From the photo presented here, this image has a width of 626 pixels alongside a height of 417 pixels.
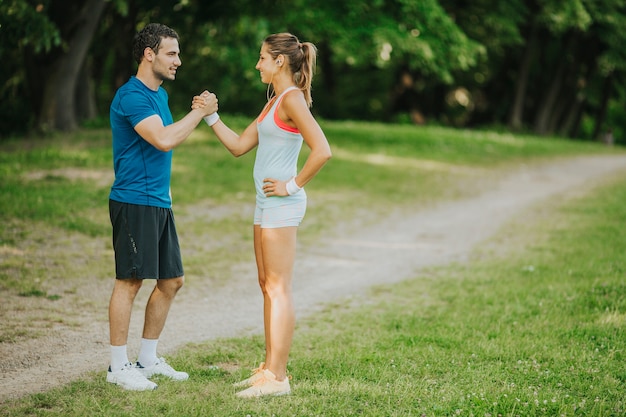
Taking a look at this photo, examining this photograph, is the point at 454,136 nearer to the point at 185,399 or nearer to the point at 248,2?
the point at 248,2

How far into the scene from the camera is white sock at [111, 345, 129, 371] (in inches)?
182

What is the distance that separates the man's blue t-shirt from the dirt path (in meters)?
1.36

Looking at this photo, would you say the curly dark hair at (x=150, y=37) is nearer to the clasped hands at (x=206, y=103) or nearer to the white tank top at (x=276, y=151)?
the clasped hands at (x=206, y=103)

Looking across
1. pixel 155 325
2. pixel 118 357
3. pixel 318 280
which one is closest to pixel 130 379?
pixel 118 357

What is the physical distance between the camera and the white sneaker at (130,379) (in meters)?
4.54

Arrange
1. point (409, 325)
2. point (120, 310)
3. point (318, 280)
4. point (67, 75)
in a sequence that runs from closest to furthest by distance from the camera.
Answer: point (120, 310)
point (409, 325)
point (318, 280)
point (67, 75)

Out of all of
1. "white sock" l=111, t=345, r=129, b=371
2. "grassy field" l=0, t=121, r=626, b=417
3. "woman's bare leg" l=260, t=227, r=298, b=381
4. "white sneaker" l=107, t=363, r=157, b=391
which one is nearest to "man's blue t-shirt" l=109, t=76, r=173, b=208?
"woman's bare leg" l=260, t=227, r=298, b=381

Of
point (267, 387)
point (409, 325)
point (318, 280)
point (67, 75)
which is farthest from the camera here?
point (67, 75)

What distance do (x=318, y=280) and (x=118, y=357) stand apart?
3.82 m

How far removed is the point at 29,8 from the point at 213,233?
469cm

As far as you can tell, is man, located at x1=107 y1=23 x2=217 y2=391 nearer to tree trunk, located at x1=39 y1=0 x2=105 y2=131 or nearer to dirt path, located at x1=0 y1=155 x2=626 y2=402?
dirt path, located at x1=0 y1=155 x2=626 y2=402

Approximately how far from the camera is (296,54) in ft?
14.3

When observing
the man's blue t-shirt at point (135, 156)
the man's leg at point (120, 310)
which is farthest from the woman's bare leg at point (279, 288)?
the man's leg at point (120, 310)

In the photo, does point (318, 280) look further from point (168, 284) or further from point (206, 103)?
point (206, 103)
